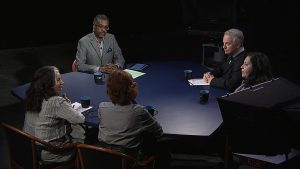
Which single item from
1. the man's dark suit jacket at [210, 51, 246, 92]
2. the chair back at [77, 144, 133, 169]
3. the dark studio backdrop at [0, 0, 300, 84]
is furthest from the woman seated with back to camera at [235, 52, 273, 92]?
the dark studio backdrop at [0, 0, 300, 84]

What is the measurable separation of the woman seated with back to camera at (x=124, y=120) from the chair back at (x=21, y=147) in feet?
1.83

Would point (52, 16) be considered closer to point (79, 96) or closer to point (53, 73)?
point (79, 96)

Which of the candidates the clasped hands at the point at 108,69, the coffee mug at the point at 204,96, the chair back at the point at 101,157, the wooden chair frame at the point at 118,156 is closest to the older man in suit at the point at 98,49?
the clasped hands at the point at 108,69

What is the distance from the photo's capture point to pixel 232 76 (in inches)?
182

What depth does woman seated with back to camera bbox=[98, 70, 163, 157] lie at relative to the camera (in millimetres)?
3328

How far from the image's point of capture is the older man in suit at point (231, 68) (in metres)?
4.52

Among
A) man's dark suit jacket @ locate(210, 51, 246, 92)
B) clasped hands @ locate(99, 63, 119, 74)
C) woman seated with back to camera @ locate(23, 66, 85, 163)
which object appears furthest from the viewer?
clasped hands @ locate(99, 63, 119, 74)

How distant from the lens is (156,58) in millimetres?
8641

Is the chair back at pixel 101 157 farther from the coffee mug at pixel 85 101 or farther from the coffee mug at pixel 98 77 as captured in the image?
the coffee mug at pixel 98 77

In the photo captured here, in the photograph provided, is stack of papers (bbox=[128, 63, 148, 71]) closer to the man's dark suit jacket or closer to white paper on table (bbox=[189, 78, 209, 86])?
white paper on table (bbox=[189, 78, 209, 86])

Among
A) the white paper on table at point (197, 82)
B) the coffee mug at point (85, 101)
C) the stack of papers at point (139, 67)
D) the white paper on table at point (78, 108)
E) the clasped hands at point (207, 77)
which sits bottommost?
the white paper on table at point (78, 108)

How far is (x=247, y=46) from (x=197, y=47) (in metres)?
1.07

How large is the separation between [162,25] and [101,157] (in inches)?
308

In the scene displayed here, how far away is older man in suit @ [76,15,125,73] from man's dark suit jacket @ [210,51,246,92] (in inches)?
50.5
